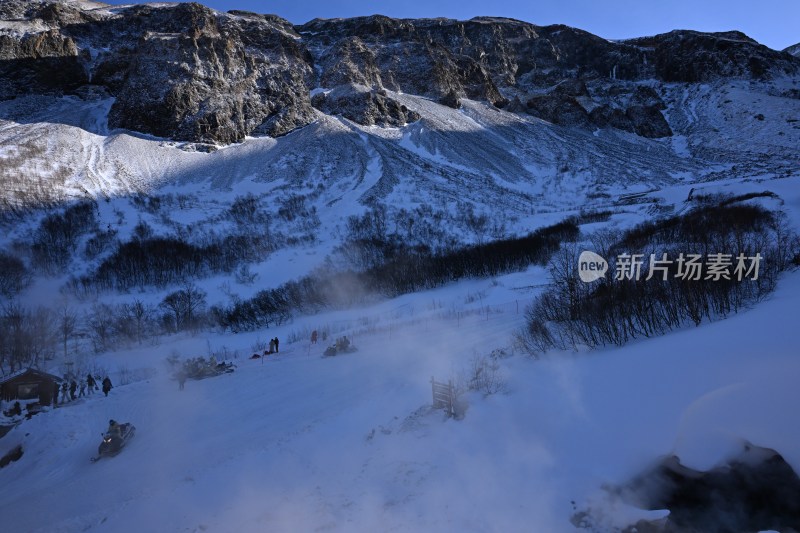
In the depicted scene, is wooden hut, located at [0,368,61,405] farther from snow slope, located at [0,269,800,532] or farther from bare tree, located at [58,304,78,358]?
bare tree, located at [58,304,78,358]

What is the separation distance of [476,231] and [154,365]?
1467 inches

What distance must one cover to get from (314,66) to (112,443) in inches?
4217

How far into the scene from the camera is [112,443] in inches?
541

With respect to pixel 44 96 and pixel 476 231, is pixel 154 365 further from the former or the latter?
pixel 44 96

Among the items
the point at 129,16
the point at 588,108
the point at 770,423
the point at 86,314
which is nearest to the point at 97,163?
the point at 86,314

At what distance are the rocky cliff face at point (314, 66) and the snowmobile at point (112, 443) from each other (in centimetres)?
6727

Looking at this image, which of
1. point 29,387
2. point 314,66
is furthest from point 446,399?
point 314,66

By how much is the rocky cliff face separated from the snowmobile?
67.3 metres

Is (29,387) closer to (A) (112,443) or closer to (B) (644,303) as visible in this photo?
(A) (112,443)

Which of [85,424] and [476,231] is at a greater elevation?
[476,231]

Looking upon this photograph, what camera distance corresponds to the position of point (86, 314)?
108 ft

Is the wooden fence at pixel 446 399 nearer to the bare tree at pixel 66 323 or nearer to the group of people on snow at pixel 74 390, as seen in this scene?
the group of people on snow at pixel 74 390

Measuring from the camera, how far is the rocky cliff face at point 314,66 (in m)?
74.7

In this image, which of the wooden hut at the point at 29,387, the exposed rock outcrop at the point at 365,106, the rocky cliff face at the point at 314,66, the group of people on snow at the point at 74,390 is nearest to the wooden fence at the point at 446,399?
the group of people on snow at the point at 74,390
